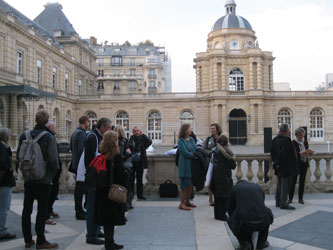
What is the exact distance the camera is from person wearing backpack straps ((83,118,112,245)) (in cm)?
494

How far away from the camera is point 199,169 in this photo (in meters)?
6.78

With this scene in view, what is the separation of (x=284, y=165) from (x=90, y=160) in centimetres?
411

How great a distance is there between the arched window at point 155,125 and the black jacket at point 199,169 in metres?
34.4

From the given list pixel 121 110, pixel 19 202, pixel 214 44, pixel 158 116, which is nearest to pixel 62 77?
pixel 121 110

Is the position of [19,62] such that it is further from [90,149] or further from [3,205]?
[90,149]

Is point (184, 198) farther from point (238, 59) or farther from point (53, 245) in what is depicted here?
point (238, 59)

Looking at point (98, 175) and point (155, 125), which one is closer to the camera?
point (98, 175)

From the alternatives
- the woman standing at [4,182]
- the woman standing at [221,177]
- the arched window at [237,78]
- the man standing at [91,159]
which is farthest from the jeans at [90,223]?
the arched window at [237,78]

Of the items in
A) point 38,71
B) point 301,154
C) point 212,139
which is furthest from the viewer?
point 38,71

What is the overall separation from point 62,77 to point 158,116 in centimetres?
1237

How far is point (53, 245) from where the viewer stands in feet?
15.5

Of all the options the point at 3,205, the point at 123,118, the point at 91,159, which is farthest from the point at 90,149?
the point at 123,118

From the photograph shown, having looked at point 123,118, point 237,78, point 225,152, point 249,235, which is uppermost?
point 237,78

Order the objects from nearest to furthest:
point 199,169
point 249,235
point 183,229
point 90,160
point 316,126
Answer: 1. point 249,235
2. point 90,160
3. point 183,229
4. point 199,169
5. point 316,126
